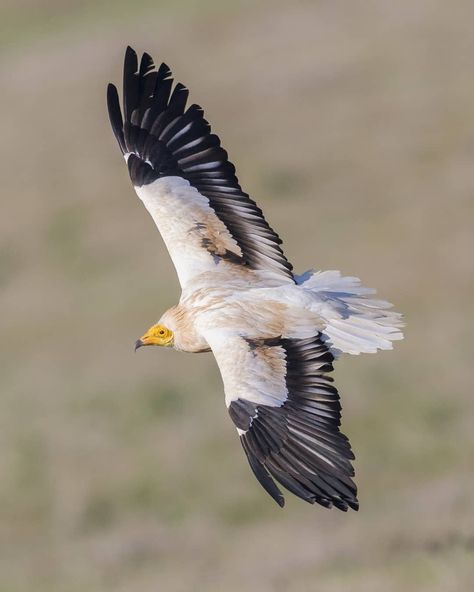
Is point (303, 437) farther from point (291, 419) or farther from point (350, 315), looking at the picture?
point (350, 315)

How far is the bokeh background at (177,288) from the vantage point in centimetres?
1348

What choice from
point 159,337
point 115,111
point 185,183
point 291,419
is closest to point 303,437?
point 291,419

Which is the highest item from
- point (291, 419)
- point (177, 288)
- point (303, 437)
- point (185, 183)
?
point (177, 288)

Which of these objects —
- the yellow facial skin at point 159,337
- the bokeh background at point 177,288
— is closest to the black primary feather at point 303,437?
the yellow facial skin at point 159,337

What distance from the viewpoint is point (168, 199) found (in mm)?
9508

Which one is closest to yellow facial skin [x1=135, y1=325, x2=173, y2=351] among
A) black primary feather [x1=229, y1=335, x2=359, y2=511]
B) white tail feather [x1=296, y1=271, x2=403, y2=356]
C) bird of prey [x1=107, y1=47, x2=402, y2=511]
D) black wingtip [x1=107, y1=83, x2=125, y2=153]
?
bird of prey [x1=107, y1=47, x2=402, y2=511]

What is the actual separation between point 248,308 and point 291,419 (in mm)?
1042

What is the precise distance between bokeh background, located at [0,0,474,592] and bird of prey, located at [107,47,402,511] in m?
2.20

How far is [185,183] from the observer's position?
9.59 m

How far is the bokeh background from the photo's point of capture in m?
13.5

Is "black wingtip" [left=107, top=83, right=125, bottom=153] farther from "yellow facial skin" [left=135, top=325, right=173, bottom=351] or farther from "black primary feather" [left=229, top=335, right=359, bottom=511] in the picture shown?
"black primary feather" [left=229, top=335, right=359, bottom=511]

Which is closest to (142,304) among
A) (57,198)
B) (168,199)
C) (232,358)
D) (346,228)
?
(346,228)

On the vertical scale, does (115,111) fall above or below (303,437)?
above

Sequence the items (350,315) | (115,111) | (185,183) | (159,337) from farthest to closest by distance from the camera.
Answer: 1. (115,111)
2. (185,183)
3. (159,337)
4. (350,315)
